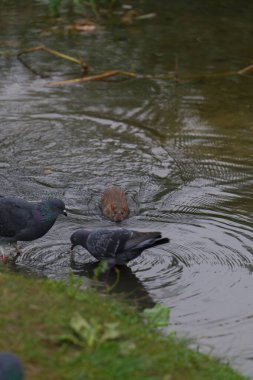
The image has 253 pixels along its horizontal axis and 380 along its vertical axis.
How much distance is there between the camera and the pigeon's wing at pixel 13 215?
9.08m

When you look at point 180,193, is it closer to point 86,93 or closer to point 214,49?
point 86,93

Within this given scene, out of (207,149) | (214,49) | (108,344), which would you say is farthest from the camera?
(214,49)

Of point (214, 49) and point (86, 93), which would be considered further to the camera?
point (214, 49)

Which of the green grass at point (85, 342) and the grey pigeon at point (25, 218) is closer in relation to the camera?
the green grass at point (85, 342)

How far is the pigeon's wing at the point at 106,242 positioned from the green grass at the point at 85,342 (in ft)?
6.91

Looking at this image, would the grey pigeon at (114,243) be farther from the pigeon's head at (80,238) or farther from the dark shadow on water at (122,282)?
the dark shadow on water at (122,282)

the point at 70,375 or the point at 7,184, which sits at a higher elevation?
the point at 70,375

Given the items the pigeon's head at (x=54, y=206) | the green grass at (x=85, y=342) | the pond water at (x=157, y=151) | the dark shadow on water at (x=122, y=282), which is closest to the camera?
the green grass at (x=85, y=342)

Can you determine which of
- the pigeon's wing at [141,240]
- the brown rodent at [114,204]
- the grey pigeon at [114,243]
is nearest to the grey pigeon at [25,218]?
the grey pigeon at [114,243]

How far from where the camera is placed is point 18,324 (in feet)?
19.6

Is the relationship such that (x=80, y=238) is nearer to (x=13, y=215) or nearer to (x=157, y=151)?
(x=13, y=215)

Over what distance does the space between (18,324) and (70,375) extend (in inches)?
30.0

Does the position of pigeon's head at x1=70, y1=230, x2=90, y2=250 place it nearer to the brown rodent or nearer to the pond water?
the pond water

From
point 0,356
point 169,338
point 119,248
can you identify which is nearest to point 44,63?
point 119,248
